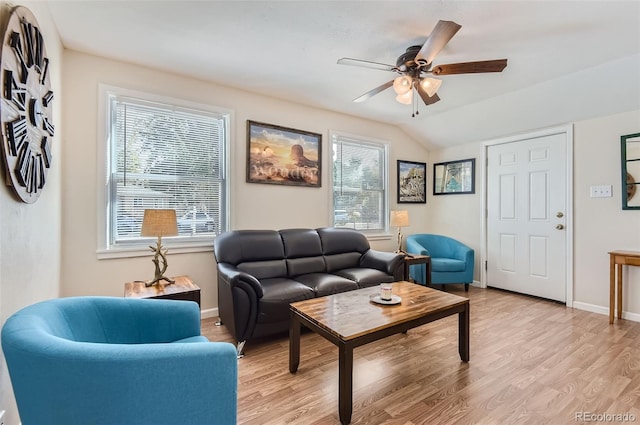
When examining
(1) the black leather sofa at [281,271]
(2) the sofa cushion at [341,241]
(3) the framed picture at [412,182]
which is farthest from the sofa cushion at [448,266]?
(3) the framed picture at [412,182]

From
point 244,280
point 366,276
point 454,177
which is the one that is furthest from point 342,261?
point 454,177

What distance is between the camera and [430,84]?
2.37 meters

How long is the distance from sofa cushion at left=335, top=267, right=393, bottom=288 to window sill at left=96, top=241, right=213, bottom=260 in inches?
59.3

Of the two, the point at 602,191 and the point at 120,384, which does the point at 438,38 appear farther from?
the point at 602,191

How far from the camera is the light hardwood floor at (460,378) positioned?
1630 millimetres

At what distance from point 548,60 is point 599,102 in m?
1.06

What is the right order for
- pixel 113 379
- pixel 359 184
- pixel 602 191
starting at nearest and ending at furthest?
pixel 113 379 < pixel 602 191 < pixel 359 184

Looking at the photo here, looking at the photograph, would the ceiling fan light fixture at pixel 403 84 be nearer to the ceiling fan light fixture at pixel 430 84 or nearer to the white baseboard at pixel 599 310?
the ceiling fan light fixture at pixel 430 84

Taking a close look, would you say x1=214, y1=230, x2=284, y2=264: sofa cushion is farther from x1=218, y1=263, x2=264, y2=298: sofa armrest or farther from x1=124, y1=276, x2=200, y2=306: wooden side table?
x1=124, y1=276, x2=200, y2=306: wooden side table

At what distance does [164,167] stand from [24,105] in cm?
151

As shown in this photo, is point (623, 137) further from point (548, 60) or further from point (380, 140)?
point (380, 140)

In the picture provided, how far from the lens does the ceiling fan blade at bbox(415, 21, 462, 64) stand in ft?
5.54

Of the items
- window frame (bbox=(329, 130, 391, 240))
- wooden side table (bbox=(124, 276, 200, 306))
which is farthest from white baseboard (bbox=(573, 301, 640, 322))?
wooden side table (bbox=(124, 276, 200, 306))

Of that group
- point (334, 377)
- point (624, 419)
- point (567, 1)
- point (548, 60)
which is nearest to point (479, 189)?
point (548, 60)
